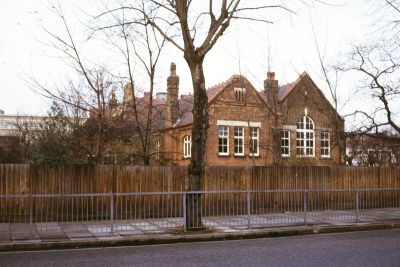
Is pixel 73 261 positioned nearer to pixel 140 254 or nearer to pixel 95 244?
pixel 140 254

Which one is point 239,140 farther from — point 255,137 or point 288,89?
point 288,89

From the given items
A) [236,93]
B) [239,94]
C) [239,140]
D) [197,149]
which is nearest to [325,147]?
[239,140]

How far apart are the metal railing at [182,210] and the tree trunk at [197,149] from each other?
3cm

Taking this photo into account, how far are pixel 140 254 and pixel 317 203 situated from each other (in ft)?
37.4

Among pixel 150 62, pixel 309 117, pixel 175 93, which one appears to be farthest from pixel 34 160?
pixel 309 117

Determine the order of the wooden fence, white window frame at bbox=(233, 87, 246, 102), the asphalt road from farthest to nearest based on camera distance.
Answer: white window frame at bbox=(233, 87, 246, 102)
the wooden fence
the asphalt road

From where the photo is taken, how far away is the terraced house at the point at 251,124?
36.6 meters

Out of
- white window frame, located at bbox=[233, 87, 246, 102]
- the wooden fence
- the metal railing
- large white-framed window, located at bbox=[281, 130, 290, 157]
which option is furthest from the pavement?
large white-framed window, located at bbox=[281, 130, 290, 157]

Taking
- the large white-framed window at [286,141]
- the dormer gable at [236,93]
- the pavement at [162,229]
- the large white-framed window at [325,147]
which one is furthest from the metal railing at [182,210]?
the large white-framed window at [325,147]

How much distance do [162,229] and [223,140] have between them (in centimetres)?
2331

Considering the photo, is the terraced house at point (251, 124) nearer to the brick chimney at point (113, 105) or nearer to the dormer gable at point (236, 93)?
the dormer gable at point (236, 93)

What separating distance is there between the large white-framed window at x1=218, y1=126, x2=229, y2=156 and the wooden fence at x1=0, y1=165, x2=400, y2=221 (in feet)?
52.7

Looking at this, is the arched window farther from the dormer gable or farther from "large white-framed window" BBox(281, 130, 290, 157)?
the dormer gable

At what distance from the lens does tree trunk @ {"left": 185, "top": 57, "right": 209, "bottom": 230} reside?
13859 millimetres
